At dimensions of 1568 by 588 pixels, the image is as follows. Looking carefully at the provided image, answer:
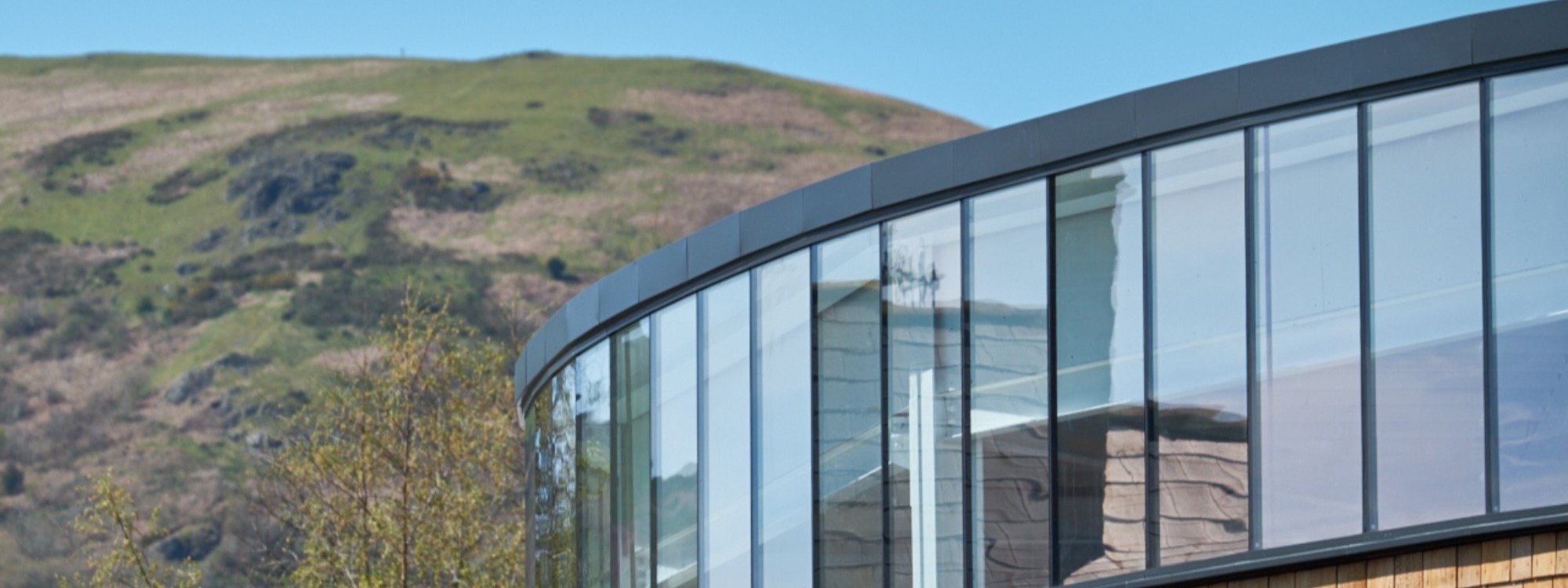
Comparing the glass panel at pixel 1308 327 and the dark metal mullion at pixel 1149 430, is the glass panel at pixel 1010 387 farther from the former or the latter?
the glass panel at pixel 1308 327

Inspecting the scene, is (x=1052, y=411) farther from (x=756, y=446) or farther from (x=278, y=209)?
(x=278, y=209)

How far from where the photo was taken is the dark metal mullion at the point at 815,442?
1071cm

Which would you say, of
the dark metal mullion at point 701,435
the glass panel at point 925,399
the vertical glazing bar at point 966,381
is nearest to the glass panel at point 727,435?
the dark metal mullion at point 701,435

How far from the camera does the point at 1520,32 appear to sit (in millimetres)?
8133

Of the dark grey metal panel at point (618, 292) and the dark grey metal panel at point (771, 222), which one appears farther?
the dark grey metal panel at point (618, 292)

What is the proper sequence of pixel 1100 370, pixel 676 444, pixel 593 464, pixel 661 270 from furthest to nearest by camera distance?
pixel 593 464
pixel 661 270
pixel 676 444
pixel 1100 370

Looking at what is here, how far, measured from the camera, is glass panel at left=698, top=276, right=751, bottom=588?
11.3 m

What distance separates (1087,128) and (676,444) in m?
4.15

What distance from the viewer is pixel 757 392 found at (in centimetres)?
1120

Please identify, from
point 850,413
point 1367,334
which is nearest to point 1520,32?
point 1367,334

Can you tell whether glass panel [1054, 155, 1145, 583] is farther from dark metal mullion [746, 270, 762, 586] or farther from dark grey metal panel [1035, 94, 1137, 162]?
dark metal mullion [746, 270, 762, 586]

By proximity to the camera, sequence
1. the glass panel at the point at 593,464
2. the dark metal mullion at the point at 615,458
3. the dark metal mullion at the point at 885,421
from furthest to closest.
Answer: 1. the glass panel at the point at 593,464
2. the dark metal mullion at the point at 615,458
3. the dark metal mullion at the point at 885,421

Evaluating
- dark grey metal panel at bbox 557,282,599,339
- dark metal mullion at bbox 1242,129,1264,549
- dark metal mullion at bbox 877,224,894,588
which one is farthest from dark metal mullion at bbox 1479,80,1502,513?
dark grey metal panel at bbox 557,282,599,339

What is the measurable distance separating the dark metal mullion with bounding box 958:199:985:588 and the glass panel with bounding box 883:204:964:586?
3 cm
